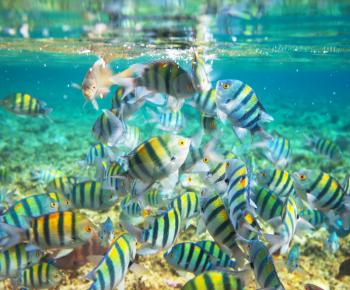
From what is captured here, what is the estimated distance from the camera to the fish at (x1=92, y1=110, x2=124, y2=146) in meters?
4.56

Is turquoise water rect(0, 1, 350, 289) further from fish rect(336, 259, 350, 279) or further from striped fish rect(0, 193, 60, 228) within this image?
striped fish rect(0, 193, 60, 228)

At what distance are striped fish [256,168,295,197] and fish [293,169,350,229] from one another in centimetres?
45

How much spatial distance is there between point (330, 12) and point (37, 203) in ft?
38.4

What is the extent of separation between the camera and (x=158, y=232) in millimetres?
3555

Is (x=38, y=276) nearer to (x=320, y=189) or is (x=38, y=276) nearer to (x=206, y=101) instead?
(x=206, y=101)

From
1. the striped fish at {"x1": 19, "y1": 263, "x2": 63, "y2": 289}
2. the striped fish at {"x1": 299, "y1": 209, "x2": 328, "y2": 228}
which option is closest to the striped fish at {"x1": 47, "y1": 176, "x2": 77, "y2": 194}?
the striped fish at {"x1": 19, "y1": 263, "x2": 63, "y2": 289}

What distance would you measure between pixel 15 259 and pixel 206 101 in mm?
2953

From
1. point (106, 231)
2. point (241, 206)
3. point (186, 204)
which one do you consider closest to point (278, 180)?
point (186, 204)

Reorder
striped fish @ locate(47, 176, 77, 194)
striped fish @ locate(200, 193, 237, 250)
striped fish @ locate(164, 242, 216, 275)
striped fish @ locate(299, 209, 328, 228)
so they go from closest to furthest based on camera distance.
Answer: striped fish @ locate(200, 193, 237, 250) → striped fish @ locate(164, 242, 216, 275) → striped fish @ locate(47, 176, 77, 194) → striped fish @ locate(299, 209, 328, 228)

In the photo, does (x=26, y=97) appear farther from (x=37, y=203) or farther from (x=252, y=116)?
(x=252, y=116)

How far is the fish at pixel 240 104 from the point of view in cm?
375

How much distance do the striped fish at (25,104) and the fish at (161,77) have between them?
4.17 m

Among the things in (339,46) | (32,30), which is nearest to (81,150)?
(32,30)

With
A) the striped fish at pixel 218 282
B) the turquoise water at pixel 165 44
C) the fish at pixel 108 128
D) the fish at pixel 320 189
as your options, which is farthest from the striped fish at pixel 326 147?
the striped fish at pixel 218 282
